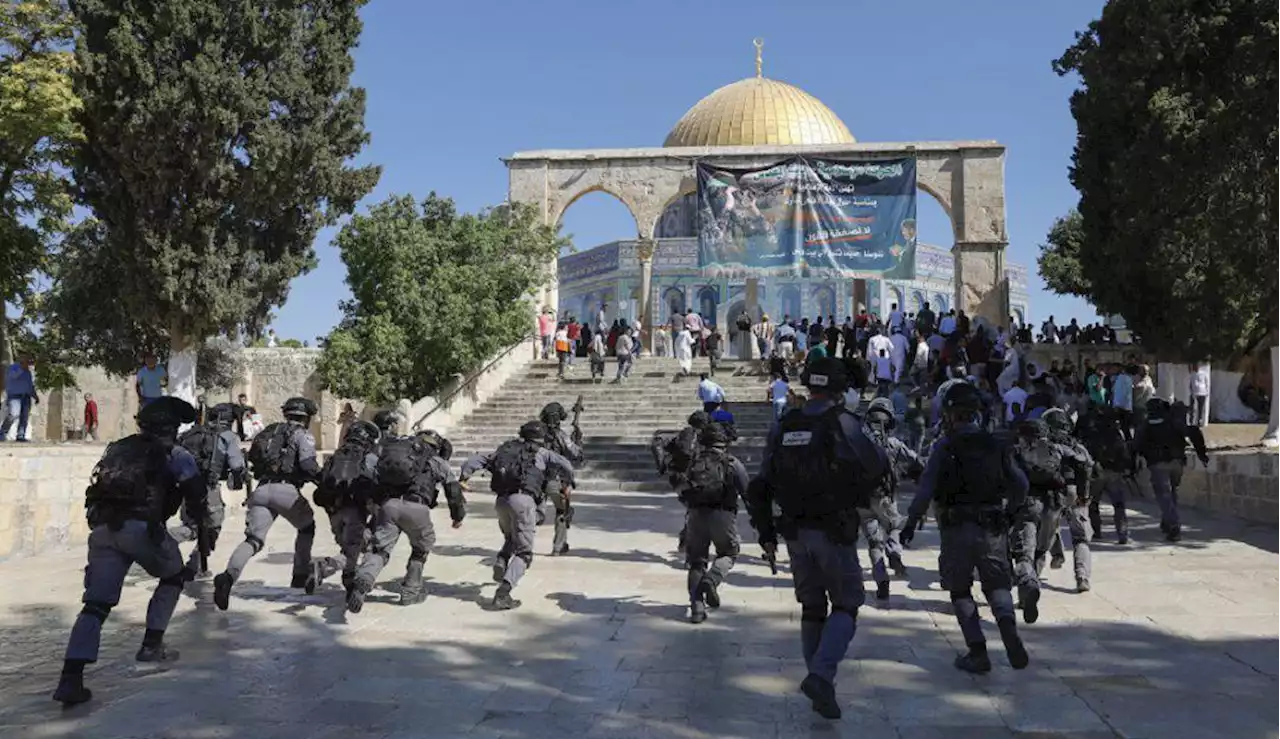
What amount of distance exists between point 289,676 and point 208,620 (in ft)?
5.84

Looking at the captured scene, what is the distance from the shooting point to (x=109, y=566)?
4.97m

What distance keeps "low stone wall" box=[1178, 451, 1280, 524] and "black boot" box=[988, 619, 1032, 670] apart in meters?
7.42

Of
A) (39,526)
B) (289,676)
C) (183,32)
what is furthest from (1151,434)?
(183,32)

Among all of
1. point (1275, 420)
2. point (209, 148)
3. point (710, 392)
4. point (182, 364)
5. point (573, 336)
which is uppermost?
point (209, 148)

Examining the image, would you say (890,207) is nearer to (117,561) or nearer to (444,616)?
(444,616)

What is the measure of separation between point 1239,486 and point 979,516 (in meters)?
8.53

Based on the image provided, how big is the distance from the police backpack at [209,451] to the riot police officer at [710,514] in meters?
3.56

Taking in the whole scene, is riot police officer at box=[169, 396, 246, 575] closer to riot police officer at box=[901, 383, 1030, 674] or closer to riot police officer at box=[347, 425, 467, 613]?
riot police officer at box=[347, 425, 467, 613]

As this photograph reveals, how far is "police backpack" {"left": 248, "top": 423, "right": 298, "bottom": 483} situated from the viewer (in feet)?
23.5

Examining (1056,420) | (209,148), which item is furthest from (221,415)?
(209,148)

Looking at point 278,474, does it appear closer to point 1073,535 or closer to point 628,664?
point 628,664

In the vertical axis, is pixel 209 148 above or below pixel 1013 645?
above

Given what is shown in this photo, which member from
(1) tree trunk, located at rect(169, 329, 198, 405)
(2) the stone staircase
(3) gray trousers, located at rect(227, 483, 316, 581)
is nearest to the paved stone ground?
(3) gray trousers, located at rect(227, 483, 316, 581)

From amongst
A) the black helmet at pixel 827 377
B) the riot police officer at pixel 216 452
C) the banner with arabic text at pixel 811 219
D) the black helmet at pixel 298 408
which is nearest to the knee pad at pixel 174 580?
the riot police officer at pixel 216 452
